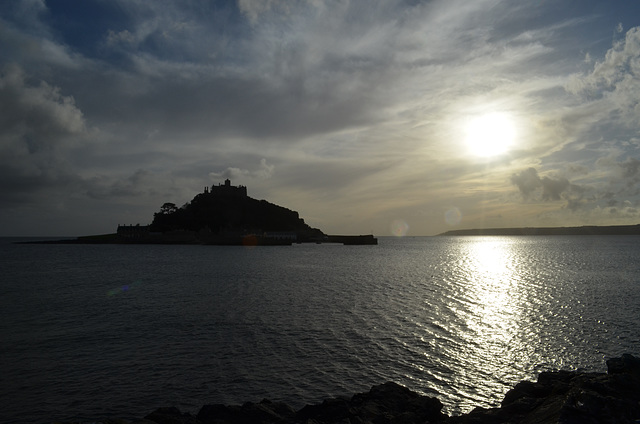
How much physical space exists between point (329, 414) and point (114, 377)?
12.5m

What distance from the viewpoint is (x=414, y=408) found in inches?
643

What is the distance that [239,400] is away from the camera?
18.4 meters

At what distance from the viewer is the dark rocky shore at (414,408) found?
13.7 metres

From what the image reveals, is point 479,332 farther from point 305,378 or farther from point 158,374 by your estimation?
point 158,374

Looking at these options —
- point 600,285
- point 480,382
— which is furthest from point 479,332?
point 600,285

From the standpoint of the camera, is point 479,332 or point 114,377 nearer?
point 114,377

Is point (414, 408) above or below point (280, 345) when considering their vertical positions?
above

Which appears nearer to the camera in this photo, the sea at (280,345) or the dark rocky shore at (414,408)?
the dark rocky shore at (414,408)

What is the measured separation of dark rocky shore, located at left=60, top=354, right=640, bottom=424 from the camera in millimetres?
13656

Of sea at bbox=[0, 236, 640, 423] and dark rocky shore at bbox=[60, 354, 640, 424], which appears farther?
sea at bbox=[0, 236, 640, 423]

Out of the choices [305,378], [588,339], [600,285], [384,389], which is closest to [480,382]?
[384,389]

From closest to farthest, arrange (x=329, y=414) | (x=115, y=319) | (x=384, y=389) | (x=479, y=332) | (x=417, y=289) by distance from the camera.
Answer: (x=329, y=414), (x=384, y=389), (x=479, y=332), (x=115, y=319), (x=417, y=289)

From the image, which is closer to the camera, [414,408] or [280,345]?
[414,408]

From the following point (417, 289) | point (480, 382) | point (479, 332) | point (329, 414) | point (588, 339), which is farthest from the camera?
point (417, 289)
